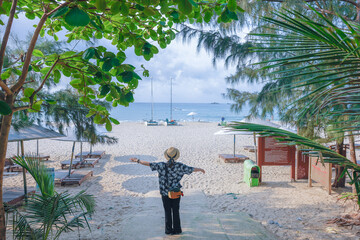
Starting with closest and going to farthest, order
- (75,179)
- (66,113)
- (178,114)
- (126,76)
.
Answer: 1. (126,76)
2. (66,113)
3. (75,179)
4. (178,114)

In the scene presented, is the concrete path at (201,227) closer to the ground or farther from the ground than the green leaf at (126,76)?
closer to the ground

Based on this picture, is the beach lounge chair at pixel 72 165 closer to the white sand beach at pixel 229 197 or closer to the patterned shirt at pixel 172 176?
the white sand beach at pixel 229 197

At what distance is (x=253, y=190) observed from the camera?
7.34m

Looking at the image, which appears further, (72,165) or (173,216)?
(72,165)

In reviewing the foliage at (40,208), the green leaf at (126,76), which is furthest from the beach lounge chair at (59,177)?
the green leaf at (126,76)

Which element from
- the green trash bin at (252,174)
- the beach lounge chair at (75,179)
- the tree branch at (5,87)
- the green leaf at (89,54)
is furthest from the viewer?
the beach lounge chair at (75,179)

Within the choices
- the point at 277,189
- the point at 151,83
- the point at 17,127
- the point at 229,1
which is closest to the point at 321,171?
the point at 277,189

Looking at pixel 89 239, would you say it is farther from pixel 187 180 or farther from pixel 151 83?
pixel 151 83

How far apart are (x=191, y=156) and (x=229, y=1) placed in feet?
38.0

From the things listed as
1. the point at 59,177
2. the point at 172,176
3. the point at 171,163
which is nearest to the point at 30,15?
the point at 171,163

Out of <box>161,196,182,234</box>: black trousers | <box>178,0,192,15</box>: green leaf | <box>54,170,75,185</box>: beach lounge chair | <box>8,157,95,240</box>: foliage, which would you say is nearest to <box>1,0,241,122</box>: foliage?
<box>178,0,192,15</box>: green leaf

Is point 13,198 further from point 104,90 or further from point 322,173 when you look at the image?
point 322,173

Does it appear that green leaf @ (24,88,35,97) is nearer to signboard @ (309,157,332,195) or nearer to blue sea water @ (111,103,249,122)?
signboard @ (309,157,332,195)

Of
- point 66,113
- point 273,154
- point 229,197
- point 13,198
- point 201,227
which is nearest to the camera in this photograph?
point 201,227
